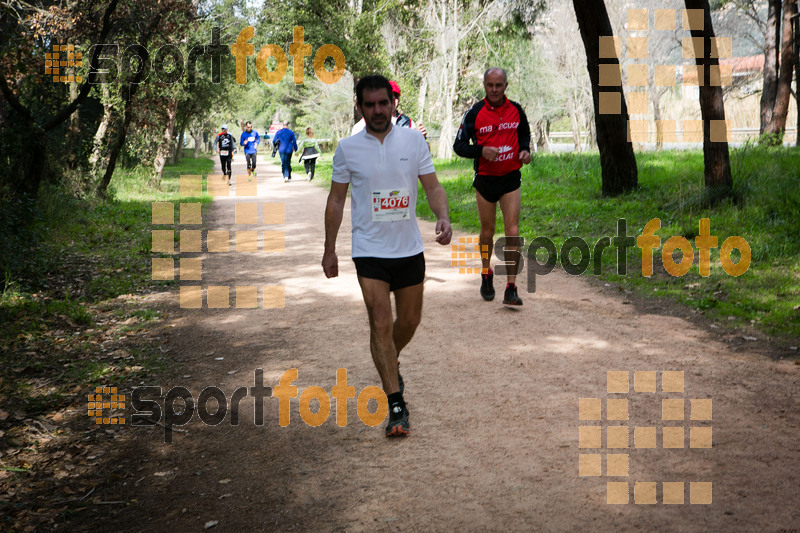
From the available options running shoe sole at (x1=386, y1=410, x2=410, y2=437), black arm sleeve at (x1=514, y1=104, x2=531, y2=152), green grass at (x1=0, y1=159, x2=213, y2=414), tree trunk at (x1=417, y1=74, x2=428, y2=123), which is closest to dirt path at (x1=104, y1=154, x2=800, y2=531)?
running shoe sole at (x1=386, y1=410, x2=410, y2=437)

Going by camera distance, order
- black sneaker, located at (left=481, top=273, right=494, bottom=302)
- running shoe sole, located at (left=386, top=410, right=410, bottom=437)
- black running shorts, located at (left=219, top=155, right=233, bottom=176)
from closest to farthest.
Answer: running shoe sole, located at (left=386, top=410, right=410, bottom=437) < black sneaker, located at (left=481, top=273, right=494, bottom=302) < black running shorts, located at (left=219, top=155, right=233, bottom=176)

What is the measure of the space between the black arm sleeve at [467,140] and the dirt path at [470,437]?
5.36ft

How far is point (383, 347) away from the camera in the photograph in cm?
479

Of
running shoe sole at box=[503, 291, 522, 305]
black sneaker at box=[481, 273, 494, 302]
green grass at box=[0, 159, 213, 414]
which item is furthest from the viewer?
black sneaker at box=[481, 273, 494, 302]

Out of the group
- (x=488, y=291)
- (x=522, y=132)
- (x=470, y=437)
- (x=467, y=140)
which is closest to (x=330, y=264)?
(x=470, y=437)

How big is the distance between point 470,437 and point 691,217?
7.53 metres

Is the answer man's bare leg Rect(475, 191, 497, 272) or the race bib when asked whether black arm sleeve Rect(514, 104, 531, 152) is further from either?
the race bib

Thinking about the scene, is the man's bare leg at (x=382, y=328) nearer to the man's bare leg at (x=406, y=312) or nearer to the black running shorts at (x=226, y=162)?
the man's bare leg at (x=406, y=312)

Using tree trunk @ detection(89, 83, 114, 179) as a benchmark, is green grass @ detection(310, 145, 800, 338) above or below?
below

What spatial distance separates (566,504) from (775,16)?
2496 centimetres

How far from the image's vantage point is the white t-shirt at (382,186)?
463cm

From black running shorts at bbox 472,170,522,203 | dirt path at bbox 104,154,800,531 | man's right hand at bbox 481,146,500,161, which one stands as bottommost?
dirt path at bbox 104,154,800,531

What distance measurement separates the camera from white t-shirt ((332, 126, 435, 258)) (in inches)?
182

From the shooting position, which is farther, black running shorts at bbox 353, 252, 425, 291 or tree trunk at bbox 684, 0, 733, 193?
tree trunk at bbox 684, 0, 733, 193
